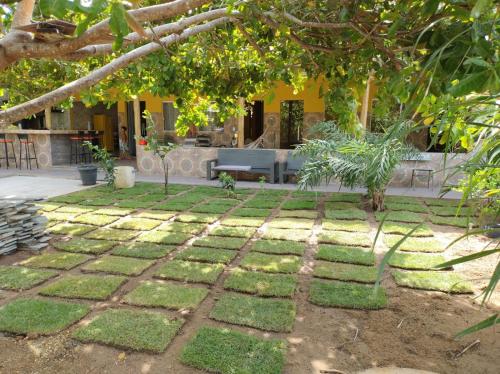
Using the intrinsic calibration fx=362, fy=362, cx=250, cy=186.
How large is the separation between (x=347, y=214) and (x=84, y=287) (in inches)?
192

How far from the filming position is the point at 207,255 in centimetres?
488

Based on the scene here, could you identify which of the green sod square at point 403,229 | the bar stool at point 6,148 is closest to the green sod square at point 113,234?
the green sod square at point 403,229

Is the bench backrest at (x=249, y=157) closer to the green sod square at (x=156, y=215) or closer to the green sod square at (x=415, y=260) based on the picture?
the green sod square at (x=156, y=215)

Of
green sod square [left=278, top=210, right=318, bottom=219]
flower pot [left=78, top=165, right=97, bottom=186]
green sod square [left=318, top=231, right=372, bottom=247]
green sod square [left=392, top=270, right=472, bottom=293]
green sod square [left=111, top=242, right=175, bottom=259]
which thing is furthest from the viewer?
flower pot [left=78, top=165, right=97, bottom=186]

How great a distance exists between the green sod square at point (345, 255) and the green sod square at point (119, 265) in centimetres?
230

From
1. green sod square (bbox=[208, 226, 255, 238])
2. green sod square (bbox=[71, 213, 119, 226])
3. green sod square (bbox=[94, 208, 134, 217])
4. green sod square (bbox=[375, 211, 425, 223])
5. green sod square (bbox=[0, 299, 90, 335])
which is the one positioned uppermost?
green sod square (bbox=[375, 211, 425, 223])

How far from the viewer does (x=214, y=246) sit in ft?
17.3

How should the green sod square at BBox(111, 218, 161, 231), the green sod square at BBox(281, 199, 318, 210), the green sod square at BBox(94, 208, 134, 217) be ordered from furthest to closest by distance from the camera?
the green sod square at BBox(281, 199, 318, 210), the green sod square at BBox(94, 208, 134, 217), the green sod square at BBox(111, 218, 161, 231)

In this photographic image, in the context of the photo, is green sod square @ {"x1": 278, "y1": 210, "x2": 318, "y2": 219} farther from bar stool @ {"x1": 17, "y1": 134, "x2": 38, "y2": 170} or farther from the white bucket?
bar stool @ {"x1": 17, "y1": 134, "x2": 38, "y2": 170}

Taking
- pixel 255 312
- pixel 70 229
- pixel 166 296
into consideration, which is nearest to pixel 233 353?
pixel 255 312

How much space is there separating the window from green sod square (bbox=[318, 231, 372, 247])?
10209mm

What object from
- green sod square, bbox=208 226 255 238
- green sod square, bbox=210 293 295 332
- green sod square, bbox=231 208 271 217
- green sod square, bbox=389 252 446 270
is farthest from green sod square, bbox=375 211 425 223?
green sod square, bbox=210 293 295 332

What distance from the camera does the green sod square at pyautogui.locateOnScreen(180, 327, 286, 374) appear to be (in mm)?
2611

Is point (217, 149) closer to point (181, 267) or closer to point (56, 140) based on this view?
point (56, 140)
